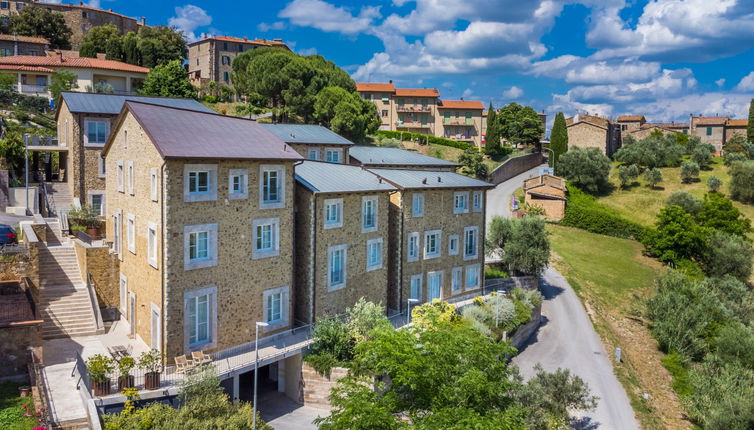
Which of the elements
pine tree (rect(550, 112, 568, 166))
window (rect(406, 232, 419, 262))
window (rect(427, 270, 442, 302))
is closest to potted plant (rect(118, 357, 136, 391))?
window (rect(406, 232, 419, 262))

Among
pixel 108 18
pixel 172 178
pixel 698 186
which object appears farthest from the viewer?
pixel 108 18

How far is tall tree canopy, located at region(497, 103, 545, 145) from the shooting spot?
328ft

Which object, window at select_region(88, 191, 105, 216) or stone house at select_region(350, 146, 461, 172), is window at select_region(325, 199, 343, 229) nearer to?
window at select_region(88, 191, 105, 216)

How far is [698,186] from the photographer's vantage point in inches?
3103

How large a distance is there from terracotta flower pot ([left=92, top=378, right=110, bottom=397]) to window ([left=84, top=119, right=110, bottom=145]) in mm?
23430

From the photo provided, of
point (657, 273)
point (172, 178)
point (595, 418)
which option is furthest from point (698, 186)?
point (172, 178)

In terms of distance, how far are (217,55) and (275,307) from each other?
83.0m

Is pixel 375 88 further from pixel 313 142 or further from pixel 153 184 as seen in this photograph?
pixel 153 184

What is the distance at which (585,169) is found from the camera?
7600 cm

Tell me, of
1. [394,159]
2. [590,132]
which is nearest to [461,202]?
[394,159]

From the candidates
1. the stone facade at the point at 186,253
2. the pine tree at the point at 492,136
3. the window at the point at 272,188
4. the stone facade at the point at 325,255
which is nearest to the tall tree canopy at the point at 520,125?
the pine tree at the point at 492,136

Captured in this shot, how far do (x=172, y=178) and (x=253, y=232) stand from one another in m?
4.87

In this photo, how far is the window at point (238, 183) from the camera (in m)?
26.2

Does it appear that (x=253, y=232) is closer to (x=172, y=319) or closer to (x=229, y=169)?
(x=229, y=169)
